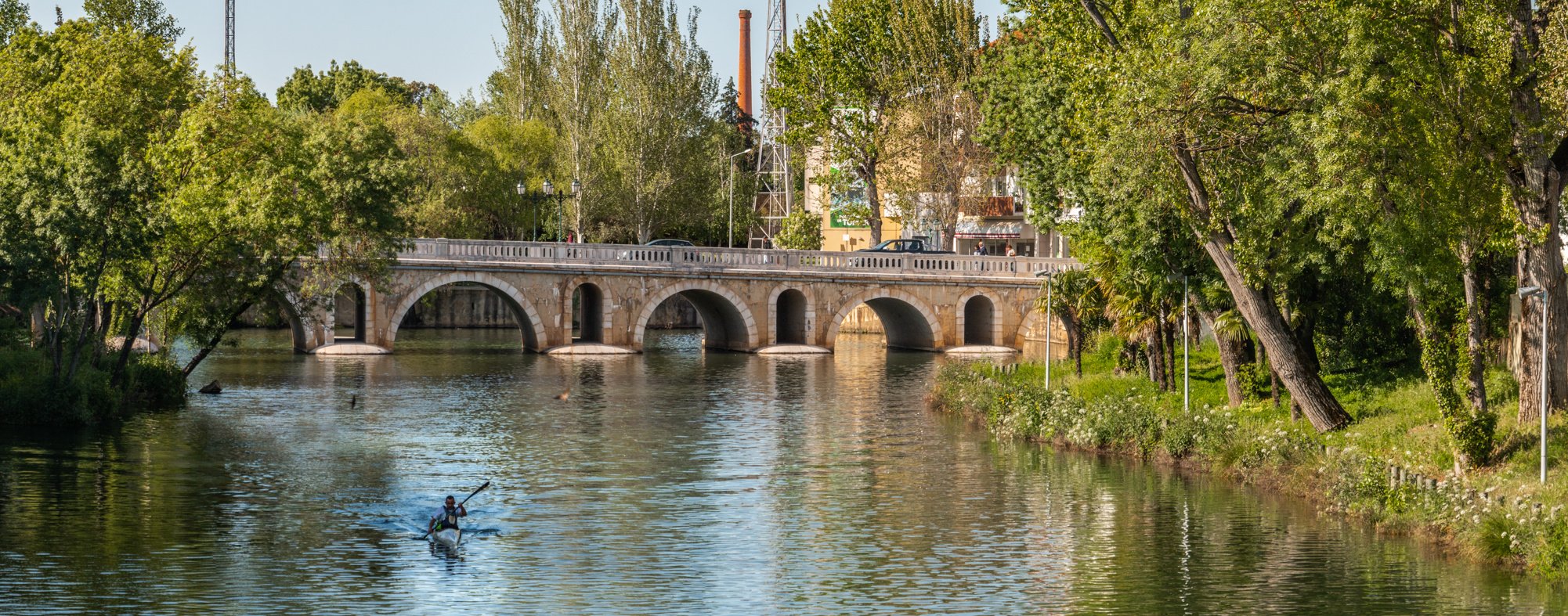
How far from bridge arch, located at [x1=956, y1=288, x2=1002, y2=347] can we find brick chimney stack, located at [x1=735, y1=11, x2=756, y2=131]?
41.4 metres

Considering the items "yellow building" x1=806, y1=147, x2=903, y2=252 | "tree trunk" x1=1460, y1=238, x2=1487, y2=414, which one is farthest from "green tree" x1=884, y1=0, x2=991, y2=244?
"tree trunk" x1=1460, y1=238, x2=1487, y2=414

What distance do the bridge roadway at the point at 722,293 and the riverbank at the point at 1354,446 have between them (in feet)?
101

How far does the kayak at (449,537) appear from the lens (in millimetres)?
27453

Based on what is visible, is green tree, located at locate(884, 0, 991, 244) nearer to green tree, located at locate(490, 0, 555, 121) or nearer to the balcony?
the balcony

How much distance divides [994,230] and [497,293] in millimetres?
35480

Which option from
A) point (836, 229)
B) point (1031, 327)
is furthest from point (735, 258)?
point (836, 229)

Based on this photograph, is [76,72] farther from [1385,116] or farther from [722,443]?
[1385,116]

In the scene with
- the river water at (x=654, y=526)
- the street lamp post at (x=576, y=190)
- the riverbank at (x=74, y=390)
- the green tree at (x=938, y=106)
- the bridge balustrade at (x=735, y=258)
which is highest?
the green tree at (x=938, y=106)

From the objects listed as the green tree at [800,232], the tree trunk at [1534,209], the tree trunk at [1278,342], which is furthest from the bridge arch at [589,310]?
the tree trunk at [1534,209]

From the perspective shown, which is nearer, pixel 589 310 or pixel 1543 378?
pixel 1543 378

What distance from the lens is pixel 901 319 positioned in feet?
273

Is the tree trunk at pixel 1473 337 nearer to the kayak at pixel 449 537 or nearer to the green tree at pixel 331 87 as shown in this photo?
the kayak at pixel 449 537

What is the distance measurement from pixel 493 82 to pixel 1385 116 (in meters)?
86.5

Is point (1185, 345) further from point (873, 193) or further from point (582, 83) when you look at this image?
point (582, 83)
